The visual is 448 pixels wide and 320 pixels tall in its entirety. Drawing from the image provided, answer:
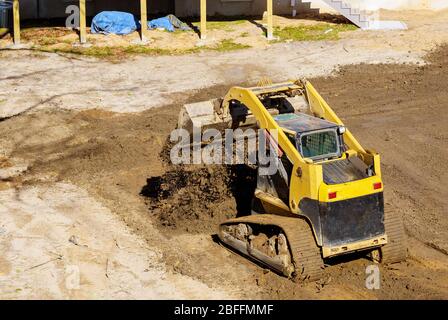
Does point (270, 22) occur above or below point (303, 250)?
above

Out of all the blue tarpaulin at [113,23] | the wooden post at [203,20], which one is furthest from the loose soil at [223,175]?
the blue tarpaulin at [113,23]

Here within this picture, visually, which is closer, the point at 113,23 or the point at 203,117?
the point at 203,117

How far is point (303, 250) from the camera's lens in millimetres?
12016

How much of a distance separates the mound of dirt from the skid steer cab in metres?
1.05

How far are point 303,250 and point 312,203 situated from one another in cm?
68

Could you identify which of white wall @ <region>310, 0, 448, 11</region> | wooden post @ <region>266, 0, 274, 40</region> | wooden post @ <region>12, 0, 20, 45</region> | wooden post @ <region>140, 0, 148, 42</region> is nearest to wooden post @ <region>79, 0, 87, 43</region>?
wooden post @ <region>140, 0, 148, 42</region>

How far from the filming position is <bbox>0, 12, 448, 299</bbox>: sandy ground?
12672 millimetres

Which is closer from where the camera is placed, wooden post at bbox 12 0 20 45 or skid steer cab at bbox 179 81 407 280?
skid steer cab at bbox 179 81 407 280

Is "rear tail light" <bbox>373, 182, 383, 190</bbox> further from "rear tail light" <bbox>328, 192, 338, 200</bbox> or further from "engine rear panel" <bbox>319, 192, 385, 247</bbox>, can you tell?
"rear tail light" <bbox>328, 192, 338, 200</bbox>

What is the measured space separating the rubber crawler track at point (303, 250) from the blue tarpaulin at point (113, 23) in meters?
15.1

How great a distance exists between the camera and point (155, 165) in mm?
17062

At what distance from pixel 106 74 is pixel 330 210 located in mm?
12471

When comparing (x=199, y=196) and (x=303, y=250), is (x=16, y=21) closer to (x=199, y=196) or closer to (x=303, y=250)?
(x=199, y=196)

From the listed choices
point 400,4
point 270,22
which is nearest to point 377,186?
point 270,22
